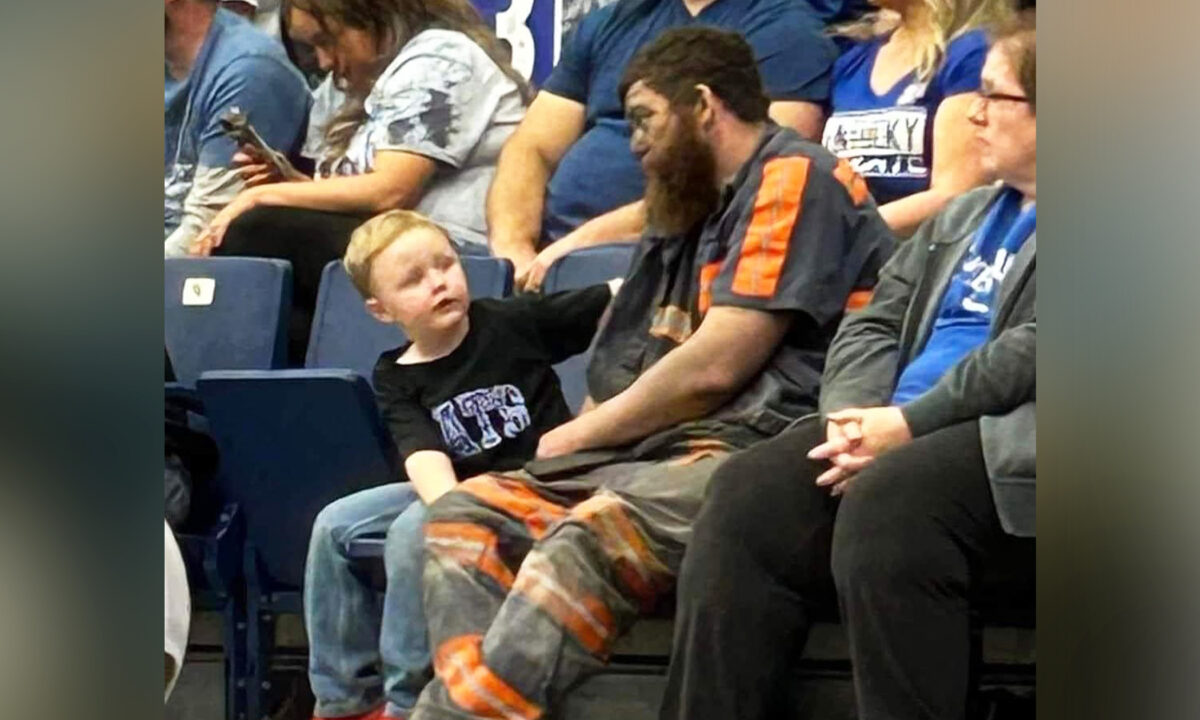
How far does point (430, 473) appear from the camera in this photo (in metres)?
2.14

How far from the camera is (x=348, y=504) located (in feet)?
7.06

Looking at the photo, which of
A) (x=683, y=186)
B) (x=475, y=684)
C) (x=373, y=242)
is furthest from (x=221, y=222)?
(x=475, y=684)

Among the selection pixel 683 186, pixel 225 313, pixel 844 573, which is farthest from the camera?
pixel 225 313

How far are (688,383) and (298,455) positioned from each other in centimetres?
69

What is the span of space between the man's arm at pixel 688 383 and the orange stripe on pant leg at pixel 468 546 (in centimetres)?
18

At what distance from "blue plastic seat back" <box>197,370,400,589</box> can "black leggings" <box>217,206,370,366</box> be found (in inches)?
3.0

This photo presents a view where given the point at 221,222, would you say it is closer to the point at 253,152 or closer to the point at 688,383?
the point at 253,152

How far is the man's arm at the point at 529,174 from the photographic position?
2.14 meters

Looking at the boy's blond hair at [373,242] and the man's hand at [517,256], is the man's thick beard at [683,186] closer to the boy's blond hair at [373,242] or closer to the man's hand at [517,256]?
the man's hand at [517,256]

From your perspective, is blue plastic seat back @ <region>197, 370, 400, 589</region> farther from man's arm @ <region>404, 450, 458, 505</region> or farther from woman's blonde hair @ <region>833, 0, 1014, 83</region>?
woman's blonde hair @ <region>833, 0, 1014, 83</region>

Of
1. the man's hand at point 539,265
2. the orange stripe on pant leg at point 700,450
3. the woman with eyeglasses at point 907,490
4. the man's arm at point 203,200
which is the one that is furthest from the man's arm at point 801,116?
the man's arm at point 203,200

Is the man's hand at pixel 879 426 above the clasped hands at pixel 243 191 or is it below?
below

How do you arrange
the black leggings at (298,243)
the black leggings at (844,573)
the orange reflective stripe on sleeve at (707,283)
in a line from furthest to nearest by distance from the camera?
1. the black leggings at (298,243)
2. the orange reflective stripe on sleeve at (707,283)
3. the black leggings at (844,573)
